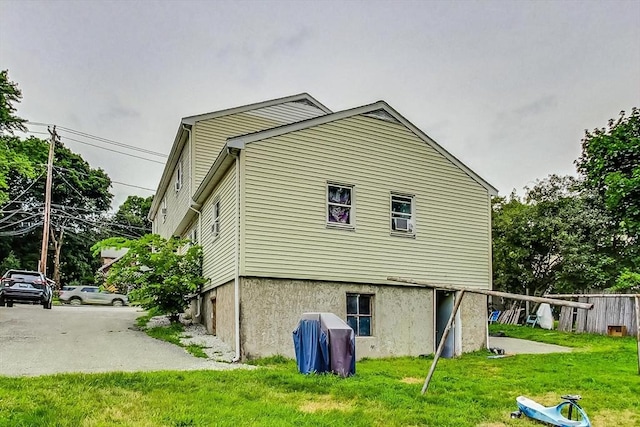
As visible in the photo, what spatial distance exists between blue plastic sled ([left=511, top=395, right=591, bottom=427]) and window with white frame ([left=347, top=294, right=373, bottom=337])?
628 cm

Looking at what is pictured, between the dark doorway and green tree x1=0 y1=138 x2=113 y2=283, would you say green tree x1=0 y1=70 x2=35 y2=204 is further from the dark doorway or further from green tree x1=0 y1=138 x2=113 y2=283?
green tree x1=0 y1=138 x2=113 y2=283

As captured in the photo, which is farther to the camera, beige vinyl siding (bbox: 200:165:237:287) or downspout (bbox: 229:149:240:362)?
beige vinyl siding (bbox: 200:165:237:287)

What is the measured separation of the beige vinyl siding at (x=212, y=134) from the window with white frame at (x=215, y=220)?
2015 mm

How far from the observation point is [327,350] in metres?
10.3

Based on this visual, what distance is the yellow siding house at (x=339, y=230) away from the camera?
12.7 metres

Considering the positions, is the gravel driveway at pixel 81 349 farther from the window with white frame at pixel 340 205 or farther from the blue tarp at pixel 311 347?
the window with white frame at pixel 340 205

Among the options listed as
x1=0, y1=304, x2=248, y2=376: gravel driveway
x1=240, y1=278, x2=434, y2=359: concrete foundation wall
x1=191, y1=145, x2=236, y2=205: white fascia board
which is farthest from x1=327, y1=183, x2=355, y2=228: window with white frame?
x1=0, y1=304, x2=248, y2=376: gravel driveway

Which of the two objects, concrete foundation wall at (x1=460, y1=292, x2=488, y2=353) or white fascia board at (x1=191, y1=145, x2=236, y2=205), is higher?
white fascia board at (x1=191, y1=145, x2=236, y2=205)

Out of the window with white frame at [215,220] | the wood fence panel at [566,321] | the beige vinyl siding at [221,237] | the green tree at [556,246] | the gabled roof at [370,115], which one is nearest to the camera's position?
the gabled roof at [370,115]

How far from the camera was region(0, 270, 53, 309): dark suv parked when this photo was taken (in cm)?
2172

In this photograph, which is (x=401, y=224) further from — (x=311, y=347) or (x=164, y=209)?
(x=164, y=209)

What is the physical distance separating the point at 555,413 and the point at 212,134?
42.8 feet

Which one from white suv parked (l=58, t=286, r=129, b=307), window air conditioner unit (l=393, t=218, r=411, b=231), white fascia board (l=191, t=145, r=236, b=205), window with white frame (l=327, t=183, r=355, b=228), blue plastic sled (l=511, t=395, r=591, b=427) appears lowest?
white suv parked (l=58, t=286, r=129, b=307)

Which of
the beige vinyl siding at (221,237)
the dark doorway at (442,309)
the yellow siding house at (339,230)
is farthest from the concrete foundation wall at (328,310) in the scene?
the dark doorway at (442,309)
